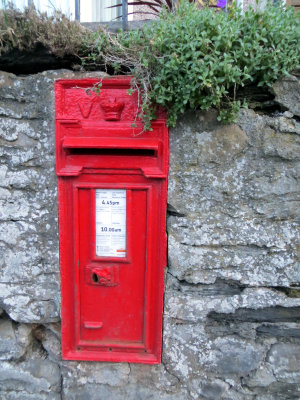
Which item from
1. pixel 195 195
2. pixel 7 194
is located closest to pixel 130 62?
pixel 195 195

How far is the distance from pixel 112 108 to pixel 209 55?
529mm

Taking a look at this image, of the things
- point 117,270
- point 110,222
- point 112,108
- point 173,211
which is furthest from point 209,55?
point 117,270

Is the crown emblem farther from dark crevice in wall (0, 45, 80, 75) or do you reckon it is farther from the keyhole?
the keyhole

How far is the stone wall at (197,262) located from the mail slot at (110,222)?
7cm

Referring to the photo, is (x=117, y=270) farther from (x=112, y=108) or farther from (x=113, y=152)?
(x=112, y=108)

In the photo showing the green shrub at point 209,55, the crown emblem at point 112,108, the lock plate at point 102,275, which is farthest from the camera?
the lock plate at point 102,275

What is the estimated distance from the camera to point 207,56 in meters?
1.35

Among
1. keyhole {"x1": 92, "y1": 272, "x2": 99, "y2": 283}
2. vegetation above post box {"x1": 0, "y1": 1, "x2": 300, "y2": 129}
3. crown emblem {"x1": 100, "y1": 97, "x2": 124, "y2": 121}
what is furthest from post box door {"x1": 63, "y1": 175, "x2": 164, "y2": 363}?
vegetation above post box {"x1": 0, "y1": 1, "x2": 300, "y2": 129}

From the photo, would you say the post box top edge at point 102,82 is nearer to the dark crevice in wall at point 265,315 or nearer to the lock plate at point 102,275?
the lock plate at point 102,275

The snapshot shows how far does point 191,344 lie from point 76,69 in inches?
66.6

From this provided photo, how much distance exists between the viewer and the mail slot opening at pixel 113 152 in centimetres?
157

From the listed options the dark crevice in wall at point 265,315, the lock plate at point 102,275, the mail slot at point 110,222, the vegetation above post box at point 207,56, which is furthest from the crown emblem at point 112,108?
the dark crevice in wall at point 265,315

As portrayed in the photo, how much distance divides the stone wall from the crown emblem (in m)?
0.23

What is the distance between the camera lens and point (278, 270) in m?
1.66
